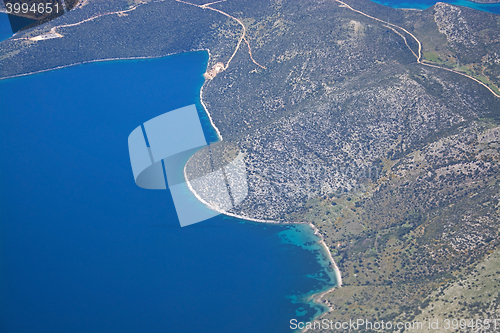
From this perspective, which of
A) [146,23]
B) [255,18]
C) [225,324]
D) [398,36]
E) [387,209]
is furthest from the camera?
[146,23]

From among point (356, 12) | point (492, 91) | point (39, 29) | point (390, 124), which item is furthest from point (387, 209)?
point (39, 29)

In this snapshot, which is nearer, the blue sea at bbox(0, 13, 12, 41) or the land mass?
the land mass

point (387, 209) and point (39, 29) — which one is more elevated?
point (39, 29)

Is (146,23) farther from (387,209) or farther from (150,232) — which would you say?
(387,209)

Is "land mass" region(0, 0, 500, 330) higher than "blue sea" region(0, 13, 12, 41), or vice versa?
"blue sea" region(0, 13, 12, 41)

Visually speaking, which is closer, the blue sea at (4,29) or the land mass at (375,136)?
the land mass at (375,136)

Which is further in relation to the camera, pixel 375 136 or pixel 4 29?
pixel 4 29

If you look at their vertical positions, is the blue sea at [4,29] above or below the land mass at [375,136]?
above

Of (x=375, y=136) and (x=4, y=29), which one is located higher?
(x=4, y=29)
